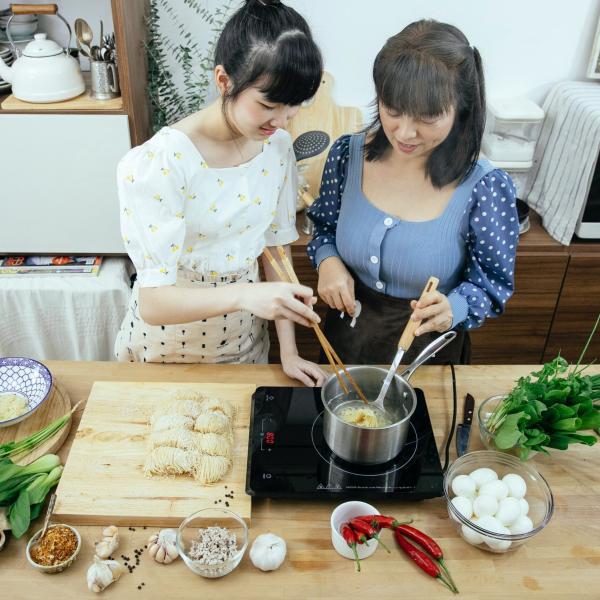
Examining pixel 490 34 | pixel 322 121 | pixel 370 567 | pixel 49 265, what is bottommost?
pixel 49 265

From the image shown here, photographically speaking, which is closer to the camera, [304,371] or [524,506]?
[524,506]

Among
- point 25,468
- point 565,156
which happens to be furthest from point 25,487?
point 565,156

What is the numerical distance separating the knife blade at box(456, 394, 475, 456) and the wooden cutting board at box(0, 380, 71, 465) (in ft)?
2.87

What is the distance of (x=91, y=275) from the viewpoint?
2486mm

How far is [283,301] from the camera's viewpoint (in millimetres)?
1282

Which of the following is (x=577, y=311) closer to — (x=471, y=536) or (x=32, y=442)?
(x=471, y=536)

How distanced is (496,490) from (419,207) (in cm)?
70

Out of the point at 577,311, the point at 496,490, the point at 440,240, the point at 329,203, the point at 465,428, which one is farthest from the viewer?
the point at 577,311

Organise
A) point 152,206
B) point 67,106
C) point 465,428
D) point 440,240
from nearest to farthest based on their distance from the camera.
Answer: point 152,206 → point 465,428 → point 440,240 → point 67,106

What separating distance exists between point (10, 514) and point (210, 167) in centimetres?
82

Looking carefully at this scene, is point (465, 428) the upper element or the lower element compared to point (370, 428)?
lower

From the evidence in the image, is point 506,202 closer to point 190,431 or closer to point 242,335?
point 242,335

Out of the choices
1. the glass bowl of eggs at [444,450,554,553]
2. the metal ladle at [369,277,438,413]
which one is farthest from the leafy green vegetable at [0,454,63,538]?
the glass bowl of eggs at [444,450,554,553]

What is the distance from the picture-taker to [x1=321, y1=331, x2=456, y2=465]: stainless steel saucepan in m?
1.21
